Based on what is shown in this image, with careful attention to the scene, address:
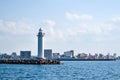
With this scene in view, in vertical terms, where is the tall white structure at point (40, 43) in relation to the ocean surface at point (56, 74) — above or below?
above

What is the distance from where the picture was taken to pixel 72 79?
194ft

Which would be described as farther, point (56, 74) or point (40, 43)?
point (40, 43)

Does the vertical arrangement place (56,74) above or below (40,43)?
below

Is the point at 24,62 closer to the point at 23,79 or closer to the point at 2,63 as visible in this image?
the point at 2,63

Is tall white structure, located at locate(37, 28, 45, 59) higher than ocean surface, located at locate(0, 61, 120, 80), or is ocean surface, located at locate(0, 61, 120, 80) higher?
tall white structure, located at locate(37, 28, 45, 59)

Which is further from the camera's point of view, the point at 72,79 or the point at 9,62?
the point at 9,62

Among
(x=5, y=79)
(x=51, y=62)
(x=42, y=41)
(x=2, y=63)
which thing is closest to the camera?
(x=5, y=79)

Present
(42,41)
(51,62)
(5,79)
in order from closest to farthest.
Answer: (5,79), (42,41), (51,62)

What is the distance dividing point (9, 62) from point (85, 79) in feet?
244

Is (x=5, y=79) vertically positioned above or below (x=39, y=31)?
below

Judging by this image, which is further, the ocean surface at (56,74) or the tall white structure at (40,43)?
the tall white structure at (40,43)

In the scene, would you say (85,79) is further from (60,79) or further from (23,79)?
(23,79)

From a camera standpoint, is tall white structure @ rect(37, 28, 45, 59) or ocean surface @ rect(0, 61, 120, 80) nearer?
ocean surface @ rect(0, 61, 120, 80)

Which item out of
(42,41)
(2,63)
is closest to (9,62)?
(2,63)
